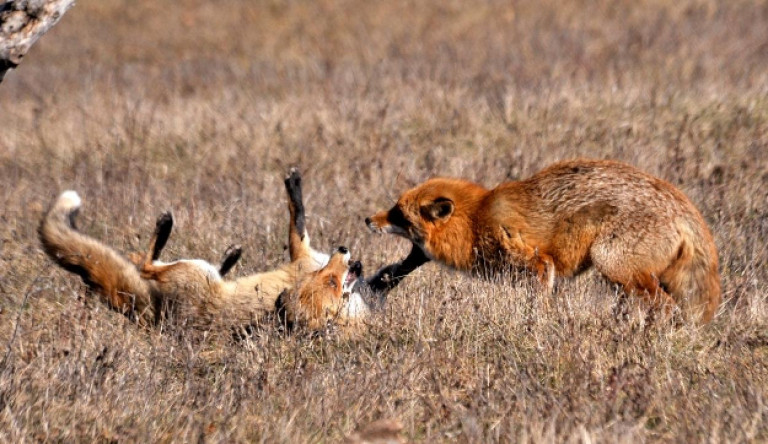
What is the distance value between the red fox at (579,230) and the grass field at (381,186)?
0.23m

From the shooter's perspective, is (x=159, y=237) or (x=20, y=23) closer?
(x=20, y=23)

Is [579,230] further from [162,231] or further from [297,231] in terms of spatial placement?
[162,231]

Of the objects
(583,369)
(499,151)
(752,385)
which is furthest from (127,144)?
(752,385)

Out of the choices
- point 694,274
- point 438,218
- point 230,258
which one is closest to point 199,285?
point 230,258

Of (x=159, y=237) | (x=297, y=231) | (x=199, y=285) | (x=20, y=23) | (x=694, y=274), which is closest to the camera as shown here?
(x=20, y=23)

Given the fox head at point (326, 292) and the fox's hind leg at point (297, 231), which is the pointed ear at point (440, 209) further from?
the fox's hind leg at point (297, 231)

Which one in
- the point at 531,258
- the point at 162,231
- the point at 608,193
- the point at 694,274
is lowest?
the point at 694,274

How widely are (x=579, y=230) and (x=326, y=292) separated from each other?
1940mm

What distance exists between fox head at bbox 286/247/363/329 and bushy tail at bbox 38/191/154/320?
123cm

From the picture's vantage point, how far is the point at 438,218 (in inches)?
289

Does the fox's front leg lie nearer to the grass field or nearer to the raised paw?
the grass field

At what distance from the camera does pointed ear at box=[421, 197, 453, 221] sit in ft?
23.9

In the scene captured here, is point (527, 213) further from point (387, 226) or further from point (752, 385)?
point (752, 385)

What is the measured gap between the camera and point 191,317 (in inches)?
275
